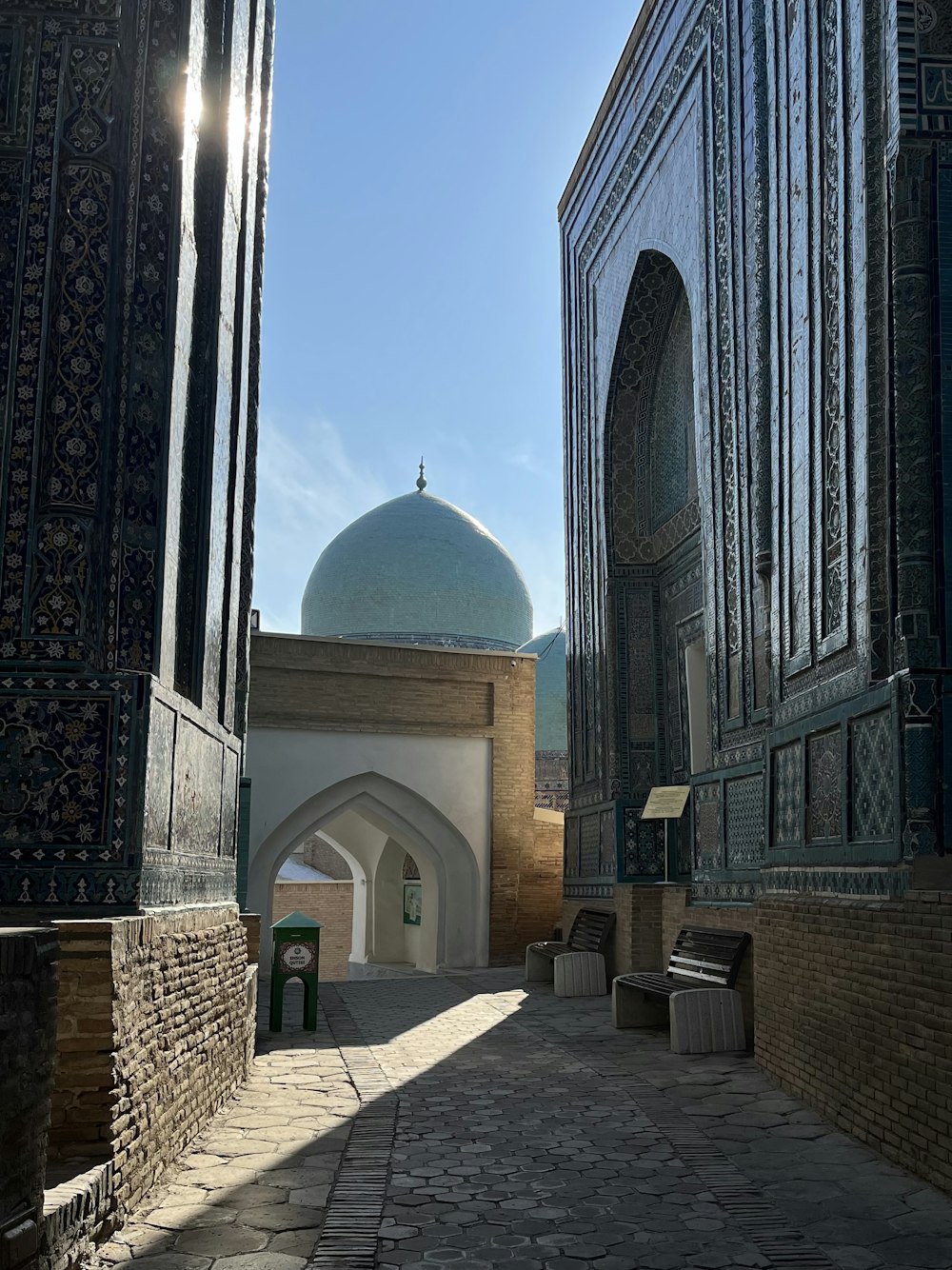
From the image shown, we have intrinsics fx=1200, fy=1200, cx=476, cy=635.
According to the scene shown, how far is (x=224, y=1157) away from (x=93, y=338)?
3.27 metres

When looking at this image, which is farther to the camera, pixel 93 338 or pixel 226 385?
pixel 226 385

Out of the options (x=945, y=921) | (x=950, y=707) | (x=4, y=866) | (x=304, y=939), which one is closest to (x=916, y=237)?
(x=950, y=707)

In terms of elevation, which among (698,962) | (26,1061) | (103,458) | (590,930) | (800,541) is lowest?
(590,930)

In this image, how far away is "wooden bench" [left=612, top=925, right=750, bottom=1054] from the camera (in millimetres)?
7332

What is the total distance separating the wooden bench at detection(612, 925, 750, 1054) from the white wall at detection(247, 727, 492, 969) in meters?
6.33

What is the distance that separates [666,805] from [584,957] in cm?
162

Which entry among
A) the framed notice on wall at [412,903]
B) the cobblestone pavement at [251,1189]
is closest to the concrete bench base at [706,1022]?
the cobblestone pavement at [251,1189]

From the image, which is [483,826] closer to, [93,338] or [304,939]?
[304,939]

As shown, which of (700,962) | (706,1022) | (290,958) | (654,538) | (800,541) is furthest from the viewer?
(654,538)

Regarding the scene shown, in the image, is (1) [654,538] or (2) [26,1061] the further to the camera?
(1) [654,538]

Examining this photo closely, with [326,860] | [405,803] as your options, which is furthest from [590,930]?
[326,860]

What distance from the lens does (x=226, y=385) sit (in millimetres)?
6184

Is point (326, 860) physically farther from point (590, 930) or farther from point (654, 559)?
point (654, 559)

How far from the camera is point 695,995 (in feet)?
24.1
